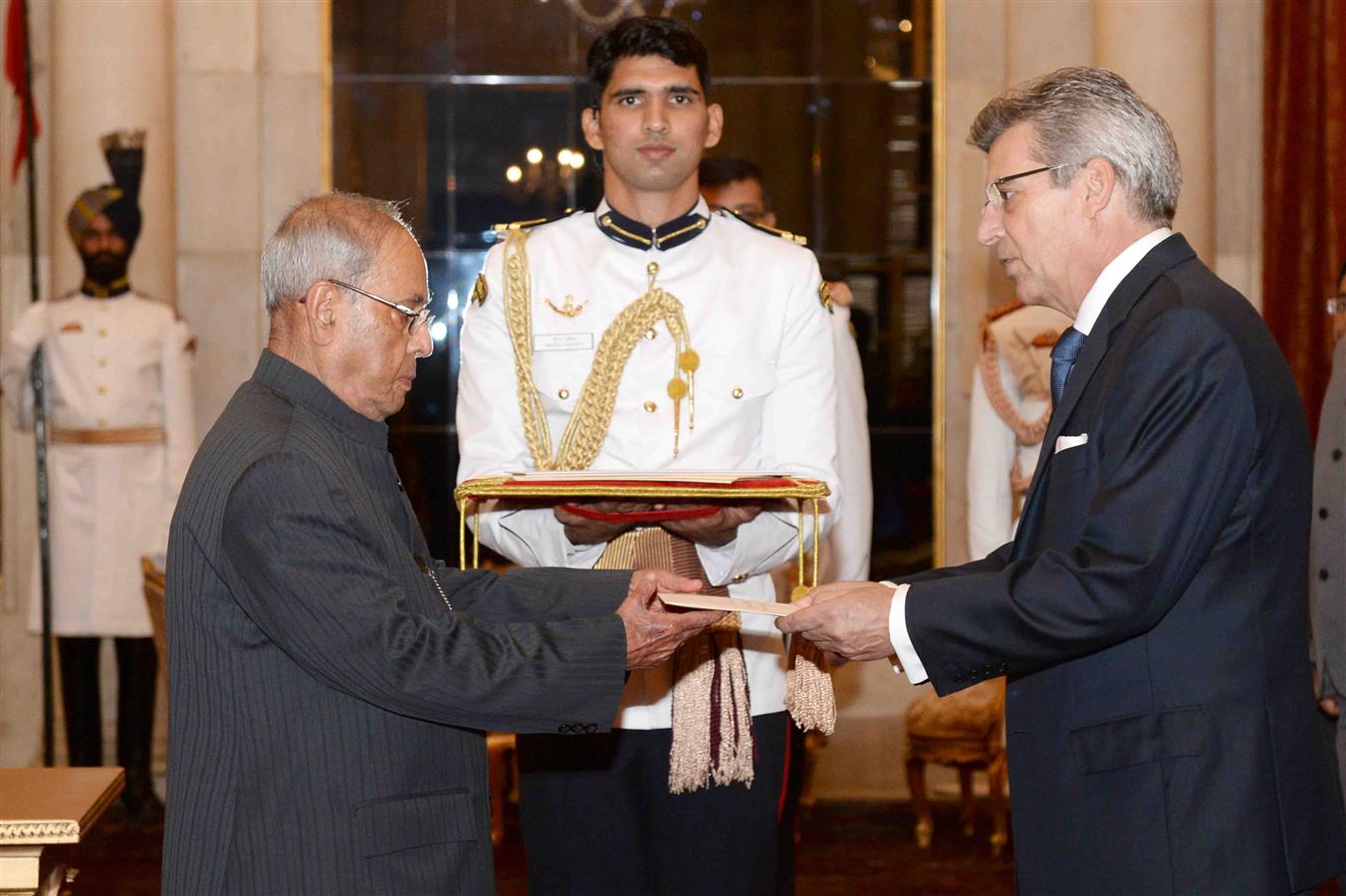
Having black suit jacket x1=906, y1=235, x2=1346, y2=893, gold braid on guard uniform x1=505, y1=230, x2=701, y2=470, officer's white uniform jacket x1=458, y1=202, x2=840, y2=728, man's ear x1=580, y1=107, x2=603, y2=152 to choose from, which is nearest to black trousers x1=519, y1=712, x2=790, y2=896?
officer's white uniform jacket x1=458, y1=202, x2=840, y2=728

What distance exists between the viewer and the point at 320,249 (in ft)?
7.34

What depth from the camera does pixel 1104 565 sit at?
2.15 m

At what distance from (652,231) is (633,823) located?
1.11 metres

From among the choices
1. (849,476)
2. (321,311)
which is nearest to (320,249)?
(321,311)

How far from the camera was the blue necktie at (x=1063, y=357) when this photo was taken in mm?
2432

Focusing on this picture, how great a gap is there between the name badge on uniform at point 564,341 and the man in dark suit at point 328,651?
0.76 meters

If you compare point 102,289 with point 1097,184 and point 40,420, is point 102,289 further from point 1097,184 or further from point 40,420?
point 1097,184

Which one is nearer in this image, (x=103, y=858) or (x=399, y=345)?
(x=399, y=345)

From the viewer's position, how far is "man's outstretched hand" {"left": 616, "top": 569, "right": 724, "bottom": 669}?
240 centimetres

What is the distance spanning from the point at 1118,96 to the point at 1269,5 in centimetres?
454

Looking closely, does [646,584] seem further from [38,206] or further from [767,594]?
[38,206]

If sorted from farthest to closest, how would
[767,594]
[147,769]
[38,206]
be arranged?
[38,206] → [147,769] → [767,594]

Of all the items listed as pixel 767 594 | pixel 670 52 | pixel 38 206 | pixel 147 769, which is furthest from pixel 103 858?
pixel 670 52

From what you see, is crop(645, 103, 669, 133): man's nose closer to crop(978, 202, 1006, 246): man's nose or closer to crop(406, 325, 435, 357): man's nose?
crop(978, 202, 1006, 246): man's nose
